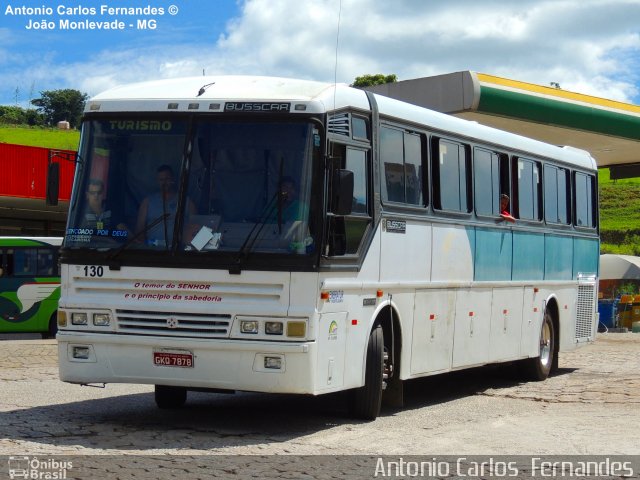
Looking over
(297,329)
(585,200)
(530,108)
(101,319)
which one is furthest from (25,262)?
(297,329)

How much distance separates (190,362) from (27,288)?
21695 millimetres

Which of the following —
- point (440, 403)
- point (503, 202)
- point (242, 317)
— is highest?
point (503, 202)

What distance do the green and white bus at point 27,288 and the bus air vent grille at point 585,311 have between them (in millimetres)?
15890

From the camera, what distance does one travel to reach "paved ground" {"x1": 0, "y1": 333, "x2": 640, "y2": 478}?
9.95 meters

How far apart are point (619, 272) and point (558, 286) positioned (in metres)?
24.0

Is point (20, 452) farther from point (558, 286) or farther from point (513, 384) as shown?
point (558, 286)

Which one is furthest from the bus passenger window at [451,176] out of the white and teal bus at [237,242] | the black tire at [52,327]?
the black tire at [52,327]

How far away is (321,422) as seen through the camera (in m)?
11.8

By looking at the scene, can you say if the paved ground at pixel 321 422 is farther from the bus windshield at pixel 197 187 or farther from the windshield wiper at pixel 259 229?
the bus windshield at pixel 197 187

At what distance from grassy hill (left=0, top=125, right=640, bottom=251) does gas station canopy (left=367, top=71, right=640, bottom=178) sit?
44496mm

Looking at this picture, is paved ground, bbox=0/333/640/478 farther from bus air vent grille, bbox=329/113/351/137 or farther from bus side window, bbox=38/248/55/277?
bus side window, bbox=38/248/55/277

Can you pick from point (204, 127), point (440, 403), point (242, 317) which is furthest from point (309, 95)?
point (440, 403)

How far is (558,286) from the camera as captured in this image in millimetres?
18125

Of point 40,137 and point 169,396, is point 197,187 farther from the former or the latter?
point 40,137
